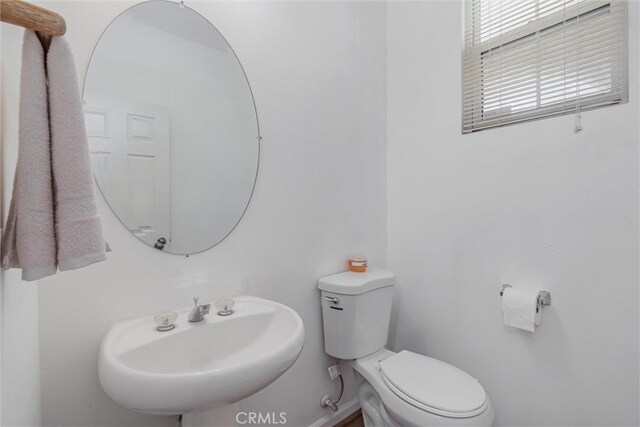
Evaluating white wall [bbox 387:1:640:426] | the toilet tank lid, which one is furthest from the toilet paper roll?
the toilet tank lid

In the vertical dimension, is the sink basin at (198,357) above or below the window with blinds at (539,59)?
below

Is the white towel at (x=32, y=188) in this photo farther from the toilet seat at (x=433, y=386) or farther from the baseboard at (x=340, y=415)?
the baseboard at (x=340, y=415)

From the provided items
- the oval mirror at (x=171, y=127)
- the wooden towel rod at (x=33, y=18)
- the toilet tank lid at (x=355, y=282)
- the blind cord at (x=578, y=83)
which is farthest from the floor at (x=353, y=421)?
the wooden towel rod at (x=33, y=18)

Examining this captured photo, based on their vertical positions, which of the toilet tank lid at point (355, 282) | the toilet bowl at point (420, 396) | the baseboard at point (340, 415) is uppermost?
the toilet tank lid at point (355, 282)

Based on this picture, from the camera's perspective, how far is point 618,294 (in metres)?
1.07

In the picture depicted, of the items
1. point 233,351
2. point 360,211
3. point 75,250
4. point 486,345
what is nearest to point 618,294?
point 486,345

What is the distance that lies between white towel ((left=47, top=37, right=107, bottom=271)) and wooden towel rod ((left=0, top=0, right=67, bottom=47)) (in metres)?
0.02

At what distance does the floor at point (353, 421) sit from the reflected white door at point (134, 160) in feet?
4.29

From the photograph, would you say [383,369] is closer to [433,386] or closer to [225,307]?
[433,386]

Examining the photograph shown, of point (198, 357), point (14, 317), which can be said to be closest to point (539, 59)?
point (198, 357)

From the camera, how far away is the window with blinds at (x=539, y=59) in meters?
1.10

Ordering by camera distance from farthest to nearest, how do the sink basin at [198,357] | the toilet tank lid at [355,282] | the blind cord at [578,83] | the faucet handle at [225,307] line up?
1. the toilet tank lid at [355,282]
2. the blind cord at [578,83]
3. the faucet handle at [225,307]
4. the sink basin at [198,357]

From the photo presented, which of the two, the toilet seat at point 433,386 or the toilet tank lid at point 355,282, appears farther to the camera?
the toilet tank lid at point 355,282

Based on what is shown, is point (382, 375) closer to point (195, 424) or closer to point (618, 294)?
point (195, 424)
